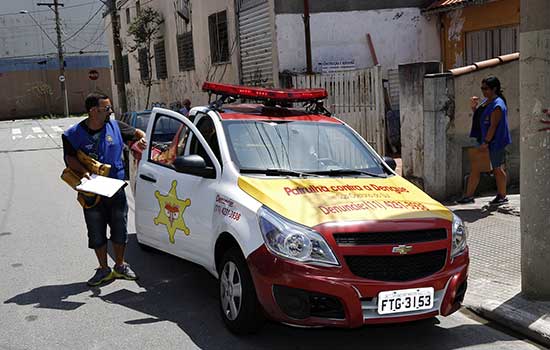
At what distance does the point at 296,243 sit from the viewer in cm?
408

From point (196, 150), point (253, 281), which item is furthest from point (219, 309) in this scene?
point (196, 150)

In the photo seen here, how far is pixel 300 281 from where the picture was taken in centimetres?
399

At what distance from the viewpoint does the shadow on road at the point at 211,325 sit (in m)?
4.51

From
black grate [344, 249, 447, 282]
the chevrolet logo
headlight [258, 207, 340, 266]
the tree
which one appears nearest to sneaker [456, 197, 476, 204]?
black grate [344, 249, 447, 282]

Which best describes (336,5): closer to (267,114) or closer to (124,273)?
(267,114)

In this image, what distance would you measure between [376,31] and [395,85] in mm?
1733

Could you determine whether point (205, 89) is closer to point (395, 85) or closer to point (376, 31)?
point (395, 85)

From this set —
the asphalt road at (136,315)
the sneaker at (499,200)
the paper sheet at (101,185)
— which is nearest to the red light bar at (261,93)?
the paper sheet at (101,185)

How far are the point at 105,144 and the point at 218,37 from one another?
46.3ft

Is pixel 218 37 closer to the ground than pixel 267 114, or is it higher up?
higher up

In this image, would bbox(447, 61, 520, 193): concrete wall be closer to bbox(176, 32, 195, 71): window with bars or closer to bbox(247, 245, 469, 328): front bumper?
bbox(247, 245, 469, 328): front bumper

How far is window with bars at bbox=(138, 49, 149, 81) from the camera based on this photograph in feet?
94.1

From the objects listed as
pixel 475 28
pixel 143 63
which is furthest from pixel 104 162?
pixel 143 63

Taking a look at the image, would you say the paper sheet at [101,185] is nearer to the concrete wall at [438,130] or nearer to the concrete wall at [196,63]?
the concrete wall at [438,130]
